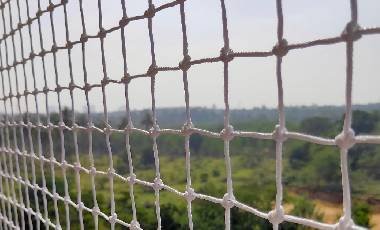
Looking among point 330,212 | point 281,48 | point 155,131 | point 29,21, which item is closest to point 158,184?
point 155,131

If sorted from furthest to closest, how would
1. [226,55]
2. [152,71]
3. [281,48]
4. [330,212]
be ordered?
[330,212]
[152,71]
[226,55]
[281,48]

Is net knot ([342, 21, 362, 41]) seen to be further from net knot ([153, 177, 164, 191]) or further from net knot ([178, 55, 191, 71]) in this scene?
net knot ([153, 177, 164, 191])

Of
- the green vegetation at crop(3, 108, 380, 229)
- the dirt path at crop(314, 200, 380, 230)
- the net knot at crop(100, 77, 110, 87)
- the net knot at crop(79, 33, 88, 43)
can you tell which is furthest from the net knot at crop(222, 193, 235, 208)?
the dirt path at crop(314, 200, 380, 230)

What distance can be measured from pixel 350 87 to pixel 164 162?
22.0 metres

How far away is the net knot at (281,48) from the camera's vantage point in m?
0.69

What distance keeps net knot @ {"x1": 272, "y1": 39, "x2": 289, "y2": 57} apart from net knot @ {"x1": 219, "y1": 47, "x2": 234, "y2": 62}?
0.12 m

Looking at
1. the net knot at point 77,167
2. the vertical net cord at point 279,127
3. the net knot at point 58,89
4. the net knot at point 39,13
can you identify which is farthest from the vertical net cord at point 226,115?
the net knot at point 39,13

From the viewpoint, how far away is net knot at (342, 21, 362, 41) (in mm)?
567

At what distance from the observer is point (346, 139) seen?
0.60 m

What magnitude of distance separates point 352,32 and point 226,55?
0.27 m

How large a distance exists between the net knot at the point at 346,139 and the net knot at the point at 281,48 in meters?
0.14

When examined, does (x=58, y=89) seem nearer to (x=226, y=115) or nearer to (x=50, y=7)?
(x=50, y=7)

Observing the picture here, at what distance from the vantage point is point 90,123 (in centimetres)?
128

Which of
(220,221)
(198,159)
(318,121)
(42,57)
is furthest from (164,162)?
(42,57)
